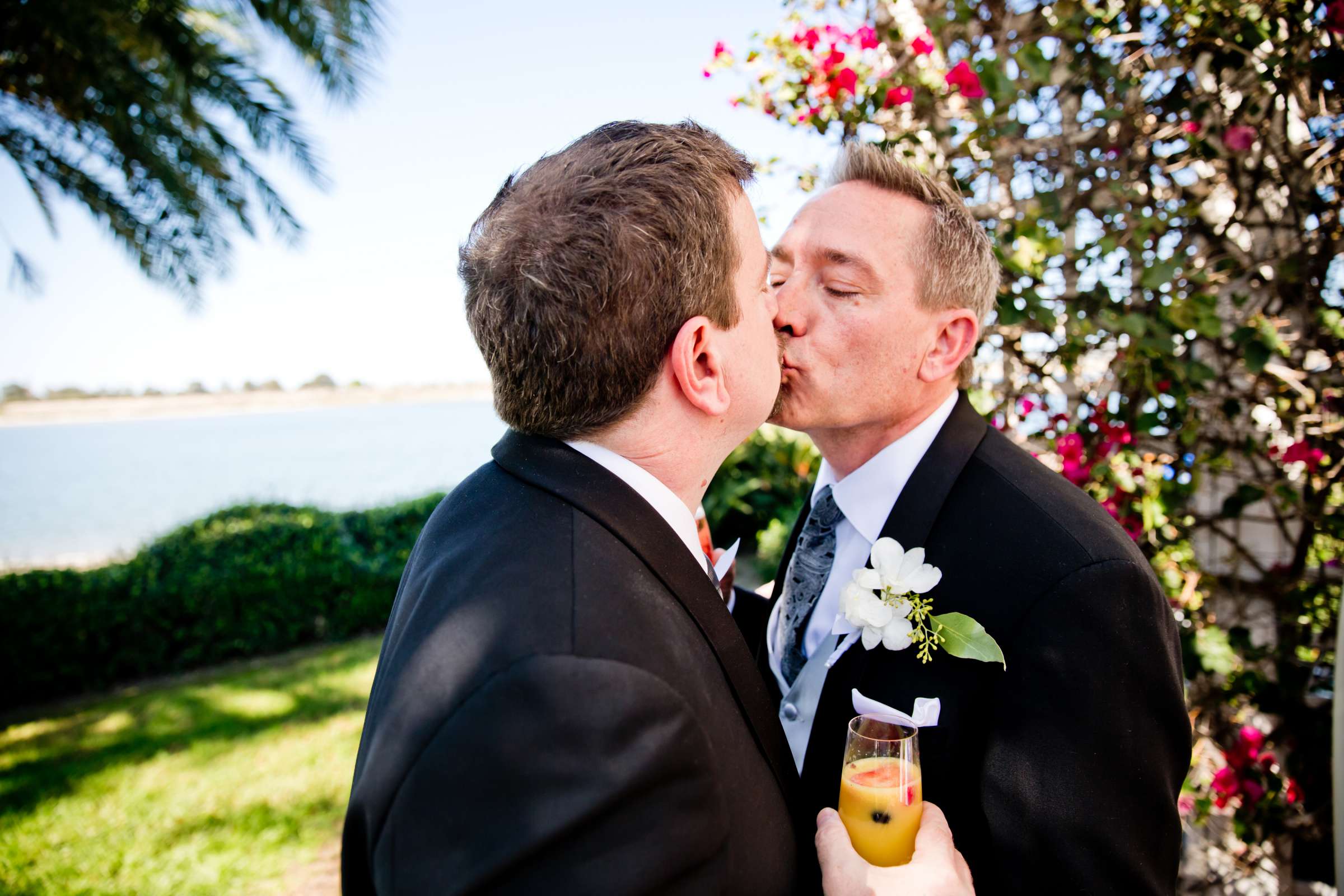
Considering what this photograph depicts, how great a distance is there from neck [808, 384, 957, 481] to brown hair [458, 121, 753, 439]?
93cm

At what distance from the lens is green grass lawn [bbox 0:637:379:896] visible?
14.4 feet

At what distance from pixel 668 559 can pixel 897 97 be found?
2451mm

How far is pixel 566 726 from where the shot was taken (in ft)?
3.64

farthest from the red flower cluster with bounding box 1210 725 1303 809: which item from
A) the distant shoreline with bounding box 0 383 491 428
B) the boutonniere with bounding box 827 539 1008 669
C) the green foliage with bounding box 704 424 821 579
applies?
the distant shoreline with bounding box 0 383 491 428

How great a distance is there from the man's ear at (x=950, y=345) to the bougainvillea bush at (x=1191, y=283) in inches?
25.0

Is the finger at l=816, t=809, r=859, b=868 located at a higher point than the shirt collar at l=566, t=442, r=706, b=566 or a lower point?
lower

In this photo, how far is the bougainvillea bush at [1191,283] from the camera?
120 inches

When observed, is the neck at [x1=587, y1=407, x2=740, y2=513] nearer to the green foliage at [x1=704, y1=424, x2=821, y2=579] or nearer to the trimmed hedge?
the trimmed hedge

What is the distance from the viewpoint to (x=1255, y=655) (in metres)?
3.19

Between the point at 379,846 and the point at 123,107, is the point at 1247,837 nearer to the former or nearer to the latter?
the point at 379,846

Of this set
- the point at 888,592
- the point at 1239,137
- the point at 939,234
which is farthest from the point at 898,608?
the point at 1239,137

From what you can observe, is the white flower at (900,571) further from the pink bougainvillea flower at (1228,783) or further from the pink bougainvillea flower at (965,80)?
the pink bougainvillea flower at (1228,783)

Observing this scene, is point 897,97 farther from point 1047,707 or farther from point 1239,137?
point 1047,707

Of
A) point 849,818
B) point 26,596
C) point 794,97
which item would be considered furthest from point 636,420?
point 26,596
